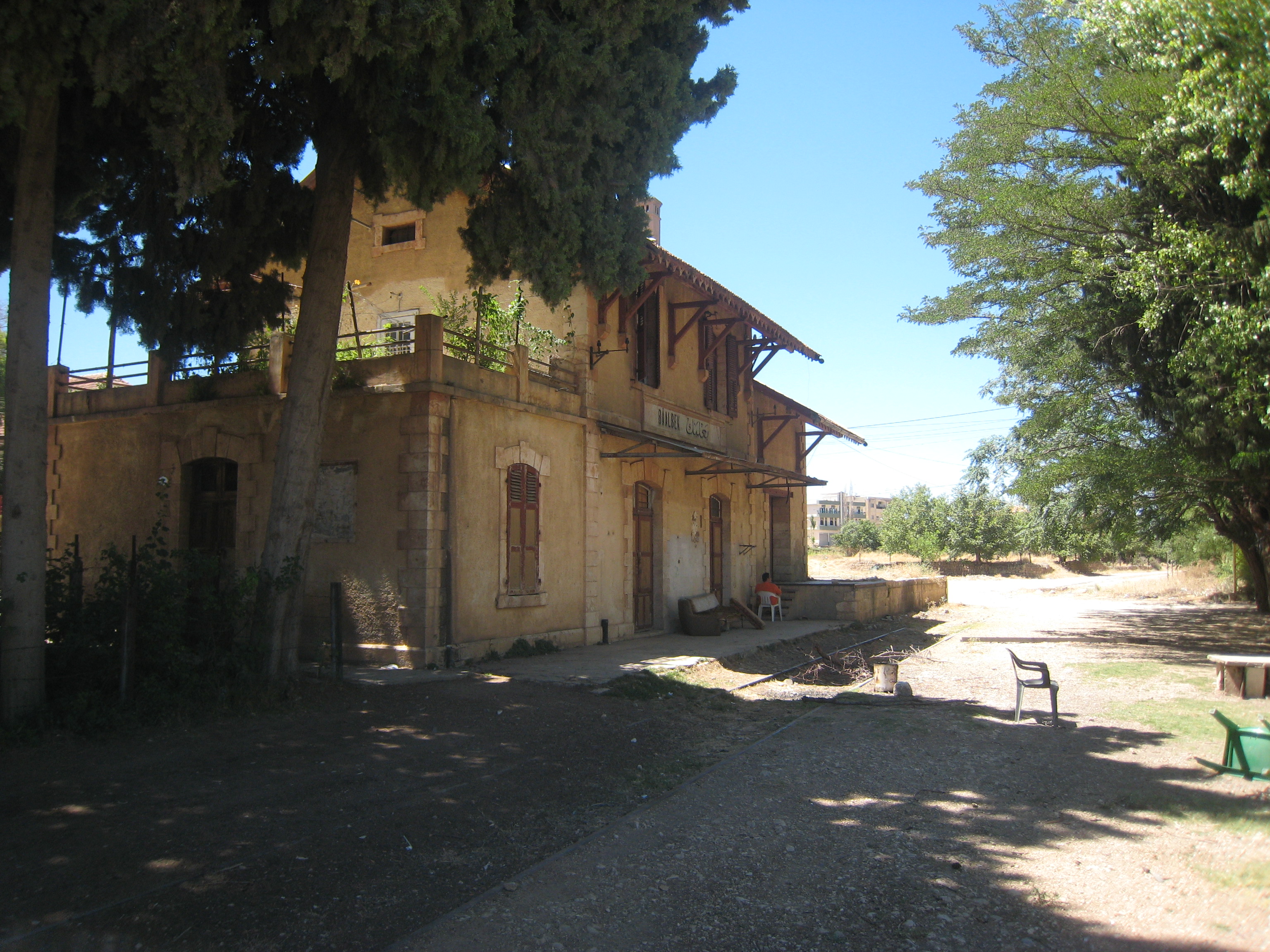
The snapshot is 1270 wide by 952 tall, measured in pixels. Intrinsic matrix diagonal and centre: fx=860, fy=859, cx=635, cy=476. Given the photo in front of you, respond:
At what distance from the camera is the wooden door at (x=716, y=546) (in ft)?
62.8

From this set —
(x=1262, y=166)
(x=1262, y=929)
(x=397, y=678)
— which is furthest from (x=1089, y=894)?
(x=1262, y=166)

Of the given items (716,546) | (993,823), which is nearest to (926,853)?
(993,823)

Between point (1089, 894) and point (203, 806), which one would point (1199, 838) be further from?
point (203, 806)

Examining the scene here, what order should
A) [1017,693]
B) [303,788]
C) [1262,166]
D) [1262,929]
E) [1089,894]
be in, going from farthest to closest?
[1262,166]
[1017,693]
[303,788]
[1089,894]
[1262,929]

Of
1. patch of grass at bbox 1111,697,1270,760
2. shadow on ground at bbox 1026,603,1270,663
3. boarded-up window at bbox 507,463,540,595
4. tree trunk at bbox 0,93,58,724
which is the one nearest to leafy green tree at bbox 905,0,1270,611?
shadow on ground at bbox 1026,603,1270,663

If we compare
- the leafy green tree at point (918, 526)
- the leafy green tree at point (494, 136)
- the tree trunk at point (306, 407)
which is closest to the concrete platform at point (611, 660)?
the tree trunk at point (306, 407)

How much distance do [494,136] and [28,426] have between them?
4635mm

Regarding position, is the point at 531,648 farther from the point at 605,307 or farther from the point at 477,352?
the point at 605,307

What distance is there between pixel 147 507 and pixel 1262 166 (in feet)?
51.5

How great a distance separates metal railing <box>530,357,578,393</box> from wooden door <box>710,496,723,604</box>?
625 centimetres

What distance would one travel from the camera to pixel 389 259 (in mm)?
15023

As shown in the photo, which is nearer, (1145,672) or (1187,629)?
(1145,672)

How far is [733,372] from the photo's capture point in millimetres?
20703

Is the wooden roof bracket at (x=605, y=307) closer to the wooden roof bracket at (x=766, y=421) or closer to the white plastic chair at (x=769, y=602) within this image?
the white plastic chair at (x=769, y=602)
